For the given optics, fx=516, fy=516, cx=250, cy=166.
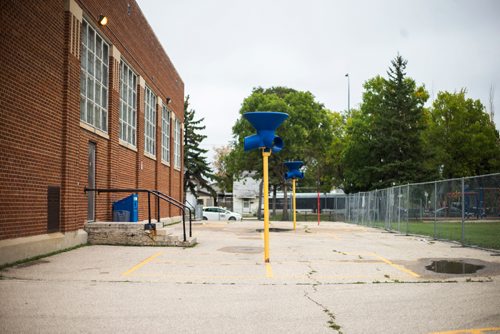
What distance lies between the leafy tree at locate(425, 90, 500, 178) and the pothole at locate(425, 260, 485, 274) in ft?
126

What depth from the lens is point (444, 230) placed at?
64.4 feet

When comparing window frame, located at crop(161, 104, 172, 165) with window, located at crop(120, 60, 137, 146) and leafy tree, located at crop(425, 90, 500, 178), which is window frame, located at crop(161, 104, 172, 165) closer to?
window, located at crop(120, 60, 137, 146)

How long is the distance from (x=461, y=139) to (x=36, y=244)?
46.7 m

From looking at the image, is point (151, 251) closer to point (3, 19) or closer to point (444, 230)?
point (3, 19)

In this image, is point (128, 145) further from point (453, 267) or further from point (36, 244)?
point (453, 267)

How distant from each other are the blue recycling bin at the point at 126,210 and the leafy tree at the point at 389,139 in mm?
33856

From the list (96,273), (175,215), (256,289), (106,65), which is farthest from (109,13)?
(175,215)

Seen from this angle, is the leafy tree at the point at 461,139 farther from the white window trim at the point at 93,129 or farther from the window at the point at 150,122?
the white window trim at the point at 93,129

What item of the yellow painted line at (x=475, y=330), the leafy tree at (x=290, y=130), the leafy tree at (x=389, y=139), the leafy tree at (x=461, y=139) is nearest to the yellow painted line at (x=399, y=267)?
the yellow painted line at (x=475, y=330)

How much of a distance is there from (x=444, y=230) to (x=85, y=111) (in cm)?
1363

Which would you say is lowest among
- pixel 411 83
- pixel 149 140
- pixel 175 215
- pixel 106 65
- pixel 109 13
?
pixel 175 215

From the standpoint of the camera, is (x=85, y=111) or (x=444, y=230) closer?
(x=85, y=111)

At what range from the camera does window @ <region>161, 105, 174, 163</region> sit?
91.1 feet

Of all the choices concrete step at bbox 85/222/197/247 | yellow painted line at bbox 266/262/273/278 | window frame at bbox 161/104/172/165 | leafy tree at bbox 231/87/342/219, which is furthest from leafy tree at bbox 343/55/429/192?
yellow painted line at bbox 266/262/273/278
